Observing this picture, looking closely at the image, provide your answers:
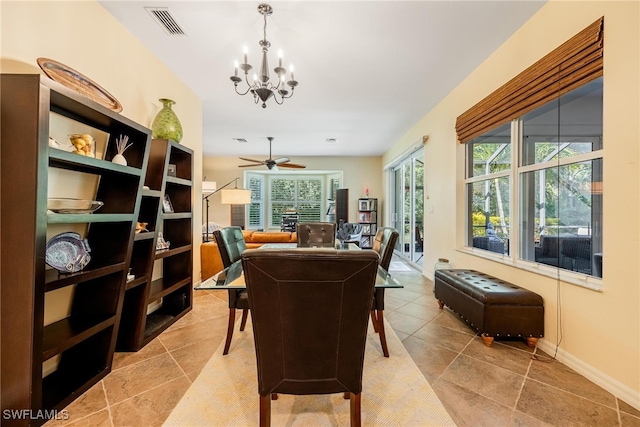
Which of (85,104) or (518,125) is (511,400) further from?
(85,104)

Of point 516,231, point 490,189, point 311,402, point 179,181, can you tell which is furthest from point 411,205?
point 311,402

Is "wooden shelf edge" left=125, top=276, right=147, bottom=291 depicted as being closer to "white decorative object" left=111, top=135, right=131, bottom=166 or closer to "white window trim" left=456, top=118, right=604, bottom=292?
"white decorative object" left=111, top=135, right=131, bottom=166

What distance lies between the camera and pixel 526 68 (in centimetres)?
228

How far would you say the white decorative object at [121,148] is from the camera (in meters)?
1.90

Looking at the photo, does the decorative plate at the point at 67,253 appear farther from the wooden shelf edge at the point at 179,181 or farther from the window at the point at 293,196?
the window at the point at 293,196

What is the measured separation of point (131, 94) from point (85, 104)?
3.63ft

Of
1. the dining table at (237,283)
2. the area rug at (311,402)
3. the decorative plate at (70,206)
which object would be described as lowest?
the area rug at (311,402)

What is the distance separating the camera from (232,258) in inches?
92.8

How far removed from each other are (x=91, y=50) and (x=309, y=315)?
8.50 ft

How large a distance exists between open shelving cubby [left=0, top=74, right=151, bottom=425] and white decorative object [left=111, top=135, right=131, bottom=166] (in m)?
0.06

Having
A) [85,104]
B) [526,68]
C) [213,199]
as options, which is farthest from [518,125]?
[213,199]

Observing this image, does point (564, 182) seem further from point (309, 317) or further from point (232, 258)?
point (232, 258)

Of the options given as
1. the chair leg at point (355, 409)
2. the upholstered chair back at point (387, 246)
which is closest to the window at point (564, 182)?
the upholstered chair back at point (387, 246)

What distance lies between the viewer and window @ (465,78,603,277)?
1.88m
